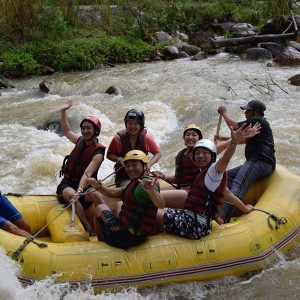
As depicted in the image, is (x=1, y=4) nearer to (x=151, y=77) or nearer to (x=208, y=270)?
(x=151, y=77)

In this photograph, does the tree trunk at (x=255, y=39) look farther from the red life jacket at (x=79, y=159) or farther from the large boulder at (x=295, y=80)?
the red life jacket at (x=79, y=159)

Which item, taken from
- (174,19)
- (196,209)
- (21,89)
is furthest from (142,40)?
(196,209)

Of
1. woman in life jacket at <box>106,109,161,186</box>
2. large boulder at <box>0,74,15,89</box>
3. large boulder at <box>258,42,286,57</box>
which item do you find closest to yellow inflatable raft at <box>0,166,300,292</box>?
woman in life jacket at <box>106,109,161,186</box>

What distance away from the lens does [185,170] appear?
5043mm

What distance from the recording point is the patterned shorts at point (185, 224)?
4.27m

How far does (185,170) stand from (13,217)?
71.1 inches

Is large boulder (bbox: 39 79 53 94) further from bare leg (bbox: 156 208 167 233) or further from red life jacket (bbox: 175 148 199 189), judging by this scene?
bare leg (bbox: 156 208 167 233)

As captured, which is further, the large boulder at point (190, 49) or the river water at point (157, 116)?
the large boulder at point (190, 49)

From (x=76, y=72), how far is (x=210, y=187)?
1103 centimetres

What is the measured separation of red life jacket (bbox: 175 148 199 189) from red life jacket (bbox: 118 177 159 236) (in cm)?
97

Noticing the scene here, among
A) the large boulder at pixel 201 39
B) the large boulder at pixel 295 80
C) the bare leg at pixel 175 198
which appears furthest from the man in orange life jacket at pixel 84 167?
the large boulder at pixel 201 39

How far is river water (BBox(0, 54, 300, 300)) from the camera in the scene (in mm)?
4238

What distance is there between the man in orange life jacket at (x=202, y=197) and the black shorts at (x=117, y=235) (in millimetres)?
336

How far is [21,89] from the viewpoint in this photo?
1294cm
